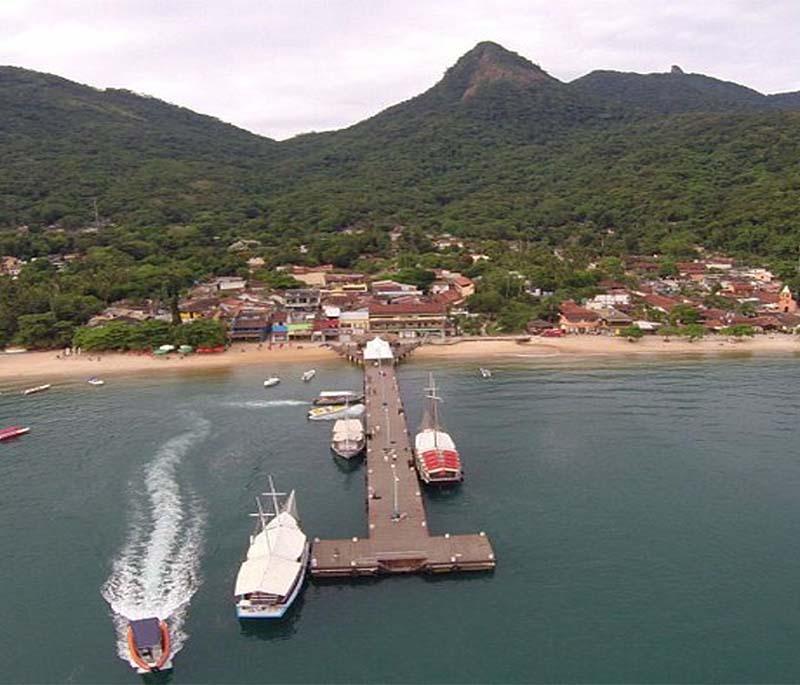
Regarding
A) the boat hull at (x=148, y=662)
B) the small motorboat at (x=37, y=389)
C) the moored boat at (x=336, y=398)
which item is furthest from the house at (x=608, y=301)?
the boat hull at (x=148, y=662)

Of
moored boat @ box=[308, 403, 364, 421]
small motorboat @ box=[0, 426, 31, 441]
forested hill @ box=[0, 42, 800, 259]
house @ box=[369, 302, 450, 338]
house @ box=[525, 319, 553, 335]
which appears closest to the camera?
small motorboat @ box=[0, 426, 31, 441]

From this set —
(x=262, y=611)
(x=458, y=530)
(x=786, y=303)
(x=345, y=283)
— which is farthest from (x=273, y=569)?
(x=786, y=303)

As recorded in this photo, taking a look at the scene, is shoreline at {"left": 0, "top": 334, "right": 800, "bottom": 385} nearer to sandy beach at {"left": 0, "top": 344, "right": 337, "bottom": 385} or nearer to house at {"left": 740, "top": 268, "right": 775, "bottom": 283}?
sandy beach at {"left": 0, "top": 344, "right": 337, "bottom": 385}

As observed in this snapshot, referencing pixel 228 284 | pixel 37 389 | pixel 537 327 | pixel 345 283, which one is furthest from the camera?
pixel 345 283

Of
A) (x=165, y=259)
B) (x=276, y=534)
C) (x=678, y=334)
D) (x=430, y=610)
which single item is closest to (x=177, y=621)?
(x=276, y=534)

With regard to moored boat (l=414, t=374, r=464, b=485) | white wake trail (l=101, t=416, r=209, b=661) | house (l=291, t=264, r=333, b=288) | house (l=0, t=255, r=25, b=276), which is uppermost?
house (l=0, t=255, r=25, b=276)

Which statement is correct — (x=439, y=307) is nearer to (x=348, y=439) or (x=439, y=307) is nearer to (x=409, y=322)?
(x=409, y=322)

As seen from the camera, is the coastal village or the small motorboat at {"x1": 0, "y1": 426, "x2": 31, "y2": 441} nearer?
the small motorboat at {"x1": 0, "y1": 426, "x2": 31, "y2": 441}

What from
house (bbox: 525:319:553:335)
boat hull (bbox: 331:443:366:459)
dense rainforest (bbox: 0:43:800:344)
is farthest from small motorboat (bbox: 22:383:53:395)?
house (bbox: 525:319:553:335)
